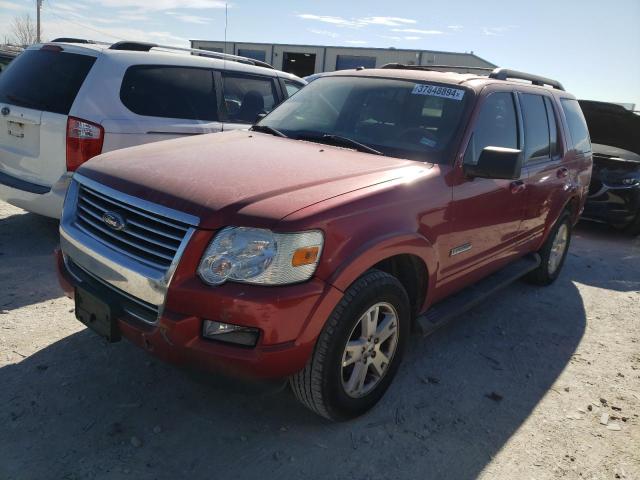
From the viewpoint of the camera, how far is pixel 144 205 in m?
2.43

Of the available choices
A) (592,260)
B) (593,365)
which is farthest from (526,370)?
(592,260)

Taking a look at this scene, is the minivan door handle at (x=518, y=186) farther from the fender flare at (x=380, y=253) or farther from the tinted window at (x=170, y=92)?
the tinted window at (x=170, y=92)

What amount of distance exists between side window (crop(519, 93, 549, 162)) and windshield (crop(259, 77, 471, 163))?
95 cm

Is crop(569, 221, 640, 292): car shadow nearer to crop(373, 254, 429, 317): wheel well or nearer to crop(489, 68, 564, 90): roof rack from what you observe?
crop(489, 68, 564, 90): roof rack

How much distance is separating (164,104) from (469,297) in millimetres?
3277

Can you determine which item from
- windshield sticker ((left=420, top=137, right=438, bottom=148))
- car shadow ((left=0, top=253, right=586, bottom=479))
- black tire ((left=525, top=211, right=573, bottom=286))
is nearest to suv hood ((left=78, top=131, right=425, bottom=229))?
windshield sticker ((left=420, top=137, right=438, bottom=148))

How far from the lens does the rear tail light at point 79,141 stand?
442cm

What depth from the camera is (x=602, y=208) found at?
301 inches

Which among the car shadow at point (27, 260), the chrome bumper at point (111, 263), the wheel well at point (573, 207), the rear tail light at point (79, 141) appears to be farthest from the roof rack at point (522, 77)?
the car shadow at point (27, 260)

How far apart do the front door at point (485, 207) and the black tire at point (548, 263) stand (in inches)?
41.7

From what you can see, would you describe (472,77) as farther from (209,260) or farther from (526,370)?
(209,260)

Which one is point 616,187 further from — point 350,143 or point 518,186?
point 350,143

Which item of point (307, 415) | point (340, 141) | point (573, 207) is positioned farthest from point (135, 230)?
point (573, 207)

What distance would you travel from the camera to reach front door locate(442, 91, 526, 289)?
326cm
